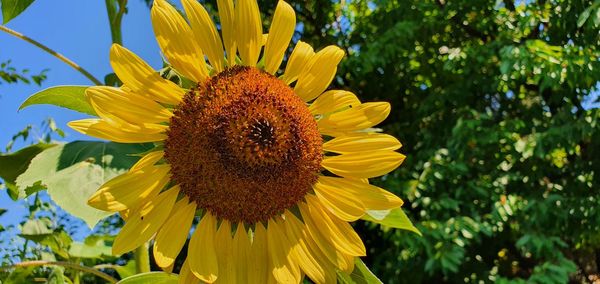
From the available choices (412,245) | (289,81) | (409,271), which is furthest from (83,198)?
(409,271)

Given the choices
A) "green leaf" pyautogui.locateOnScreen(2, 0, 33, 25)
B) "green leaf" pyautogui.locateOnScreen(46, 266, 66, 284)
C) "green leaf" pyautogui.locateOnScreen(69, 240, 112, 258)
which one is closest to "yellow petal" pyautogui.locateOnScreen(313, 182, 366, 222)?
"green leaf" pyautogui.locateOnScreen(2, 0, 33, 25)

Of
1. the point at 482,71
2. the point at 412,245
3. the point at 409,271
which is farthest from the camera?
the point at 482,71

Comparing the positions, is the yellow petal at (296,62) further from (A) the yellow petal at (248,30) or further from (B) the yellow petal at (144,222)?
(B) the yellow petal at (144,222)

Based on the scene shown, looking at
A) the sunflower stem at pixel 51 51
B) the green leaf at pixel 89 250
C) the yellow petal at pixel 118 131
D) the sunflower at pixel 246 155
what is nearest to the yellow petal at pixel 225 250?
the sunflower at pixel 246 155

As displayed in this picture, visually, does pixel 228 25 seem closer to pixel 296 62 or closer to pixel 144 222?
pixel 296 62

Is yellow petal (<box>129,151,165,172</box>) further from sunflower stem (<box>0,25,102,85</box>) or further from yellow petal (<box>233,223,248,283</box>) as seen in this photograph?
sunflower stem (<box>0,25,102,85</box>)

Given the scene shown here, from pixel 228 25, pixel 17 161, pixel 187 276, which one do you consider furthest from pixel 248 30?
pixel 17 161

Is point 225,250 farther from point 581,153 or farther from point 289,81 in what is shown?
point 581,153
